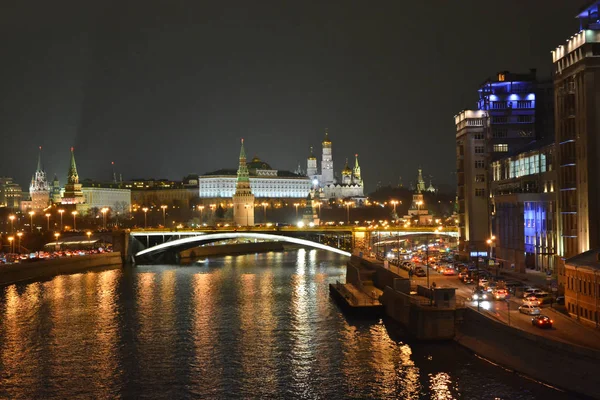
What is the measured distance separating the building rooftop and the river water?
4.34 meters

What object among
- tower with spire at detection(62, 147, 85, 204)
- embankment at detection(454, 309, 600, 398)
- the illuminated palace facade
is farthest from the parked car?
the illuminated palace facade

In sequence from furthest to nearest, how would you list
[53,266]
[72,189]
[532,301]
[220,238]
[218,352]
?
[72,189]
[220,238]
[53,266]
[218,352]
[532,301]

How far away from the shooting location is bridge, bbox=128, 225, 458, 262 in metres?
58.9

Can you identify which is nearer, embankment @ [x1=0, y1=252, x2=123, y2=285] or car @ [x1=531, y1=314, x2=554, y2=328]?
car @ [x1=531, y1=314, x2=554, y2=328]

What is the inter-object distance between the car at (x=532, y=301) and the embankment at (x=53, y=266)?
33.1 m

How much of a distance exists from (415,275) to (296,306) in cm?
617

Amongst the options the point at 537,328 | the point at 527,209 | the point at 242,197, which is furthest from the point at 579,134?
the point at 242,197

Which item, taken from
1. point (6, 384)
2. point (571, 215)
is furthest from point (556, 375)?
point (6, 384)

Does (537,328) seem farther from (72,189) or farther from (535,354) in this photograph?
(72,189)

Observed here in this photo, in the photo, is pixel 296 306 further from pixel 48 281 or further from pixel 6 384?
pixel 48 281

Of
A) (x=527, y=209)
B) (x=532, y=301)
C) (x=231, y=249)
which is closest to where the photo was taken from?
(x=532, y=301)

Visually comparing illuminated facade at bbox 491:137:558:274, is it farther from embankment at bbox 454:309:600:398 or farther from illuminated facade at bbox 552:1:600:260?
embankment at bbox 454:309:600:398

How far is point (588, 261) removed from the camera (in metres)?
24.6

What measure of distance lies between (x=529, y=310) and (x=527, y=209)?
14.9 meters
